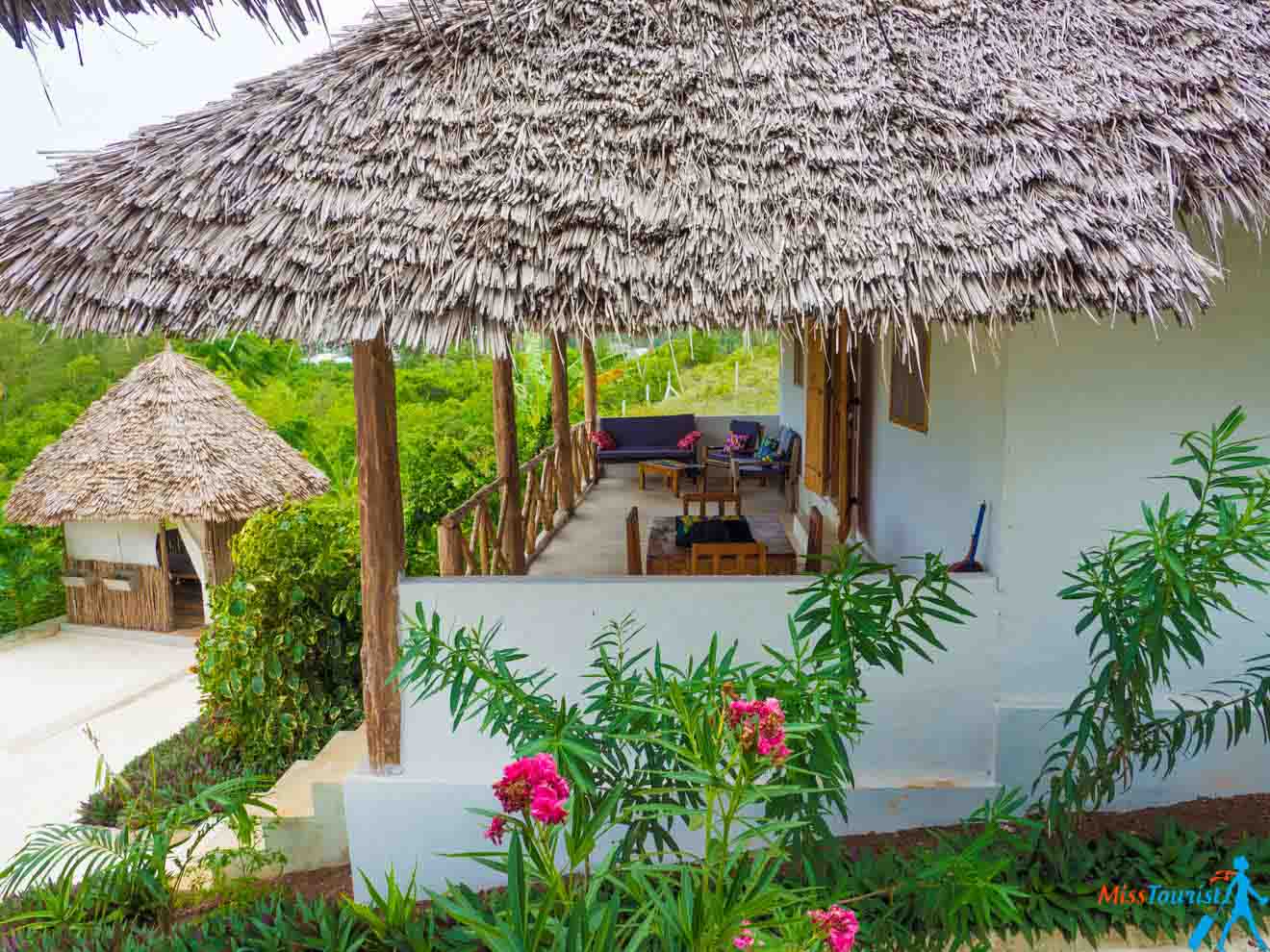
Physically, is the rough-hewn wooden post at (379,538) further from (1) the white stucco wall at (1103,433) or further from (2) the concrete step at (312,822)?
(1) the white stucco wall at (1103,433)

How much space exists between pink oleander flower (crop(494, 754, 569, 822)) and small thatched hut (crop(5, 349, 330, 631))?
1037cm

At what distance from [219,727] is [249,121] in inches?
Result: 184

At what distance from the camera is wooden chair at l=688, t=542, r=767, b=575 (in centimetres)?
521

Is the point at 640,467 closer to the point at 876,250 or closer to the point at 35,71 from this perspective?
the point at 876,250

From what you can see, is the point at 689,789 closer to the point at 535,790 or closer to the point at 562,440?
the point at 535,790

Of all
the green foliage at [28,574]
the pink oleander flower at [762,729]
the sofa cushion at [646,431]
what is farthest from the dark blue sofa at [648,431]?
the pink oleander flower at [762,729]

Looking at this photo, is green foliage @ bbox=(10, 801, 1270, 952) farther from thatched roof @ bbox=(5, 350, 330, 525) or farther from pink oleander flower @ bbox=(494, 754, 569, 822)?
thatched roof @ bbox=(5, 350, 330, 525)

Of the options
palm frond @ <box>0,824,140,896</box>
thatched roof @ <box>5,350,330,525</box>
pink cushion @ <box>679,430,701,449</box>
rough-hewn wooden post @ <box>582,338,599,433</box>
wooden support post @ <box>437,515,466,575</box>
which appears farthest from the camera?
thatched roof @ <box>5,350,330,525</box>

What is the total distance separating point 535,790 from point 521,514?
4.75 m

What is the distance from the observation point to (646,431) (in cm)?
1221

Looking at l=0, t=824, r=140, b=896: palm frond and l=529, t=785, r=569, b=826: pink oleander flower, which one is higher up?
l=529, t=785, r=569, b=826: pink oleander flower

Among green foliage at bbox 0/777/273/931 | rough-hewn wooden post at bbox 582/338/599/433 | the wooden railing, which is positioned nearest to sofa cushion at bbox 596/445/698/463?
rough-hewn wooden post at bbox 582/338/599/433

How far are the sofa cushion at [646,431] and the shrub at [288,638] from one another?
6.15m

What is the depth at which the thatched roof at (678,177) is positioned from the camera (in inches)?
128
